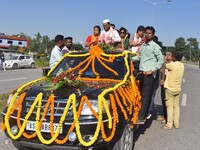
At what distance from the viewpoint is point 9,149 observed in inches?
217

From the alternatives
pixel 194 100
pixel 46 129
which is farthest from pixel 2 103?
pixel 194 100

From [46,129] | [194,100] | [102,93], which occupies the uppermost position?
[102,93]

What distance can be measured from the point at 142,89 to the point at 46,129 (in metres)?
2.75

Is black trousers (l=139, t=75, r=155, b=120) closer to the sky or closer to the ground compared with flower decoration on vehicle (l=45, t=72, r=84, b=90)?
closer to the ground

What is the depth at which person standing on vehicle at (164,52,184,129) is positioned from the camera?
7.48m

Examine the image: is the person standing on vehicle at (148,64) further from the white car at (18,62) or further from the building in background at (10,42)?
the building in background at (10,42)

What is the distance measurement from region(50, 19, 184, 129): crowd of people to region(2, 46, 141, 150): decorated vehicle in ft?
4.04

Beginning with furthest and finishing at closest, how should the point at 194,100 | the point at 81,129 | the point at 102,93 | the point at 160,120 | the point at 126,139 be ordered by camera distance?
the point at 194,100 < the point at 160,120 < the point at 126,139 < the point at 102,93 < the point at 81,129

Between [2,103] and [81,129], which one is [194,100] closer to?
[2,103]

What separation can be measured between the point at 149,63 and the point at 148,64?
0.10 feet

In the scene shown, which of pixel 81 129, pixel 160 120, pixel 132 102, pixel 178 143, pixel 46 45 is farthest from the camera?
pixel 46 45

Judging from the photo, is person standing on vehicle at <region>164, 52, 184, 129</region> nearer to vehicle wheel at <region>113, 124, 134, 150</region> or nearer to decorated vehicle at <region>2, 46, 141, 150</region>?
decorated vehicle at <region>2, 46, 141, 150</region>

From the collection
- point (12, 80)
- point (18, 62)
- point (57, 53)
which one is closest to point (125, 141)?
point (57, 53)

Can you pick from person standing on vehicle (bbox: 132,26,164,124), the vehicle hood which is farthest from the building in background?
the vehicle hood
